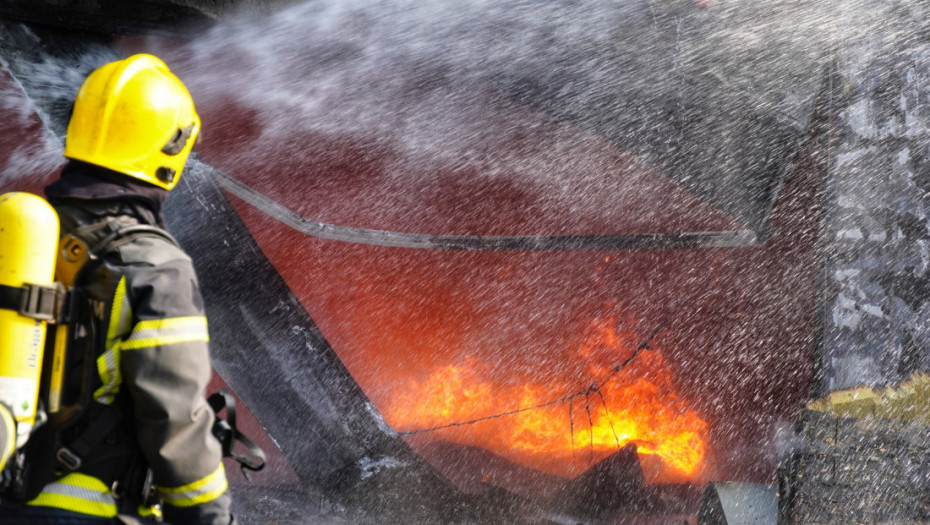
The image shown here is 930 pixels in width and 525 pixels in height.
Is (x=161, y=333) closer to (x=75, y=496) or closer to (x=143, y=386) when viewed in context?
(x=143, y=386)

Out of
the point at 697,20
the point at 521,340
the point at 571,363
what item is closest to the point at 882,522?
the point at 571,363

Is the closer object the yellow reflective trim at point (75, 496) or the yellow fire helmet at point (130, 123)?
the yellow reflective trim at point (75, 496)

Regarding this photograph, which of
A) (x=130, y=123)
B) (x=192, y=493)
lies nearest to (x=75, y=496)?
(x=192, y=493)

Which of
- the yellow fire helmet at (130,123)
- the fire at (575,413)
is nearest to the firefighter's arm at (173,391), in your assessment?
the yellow fire helmet at (130,123)

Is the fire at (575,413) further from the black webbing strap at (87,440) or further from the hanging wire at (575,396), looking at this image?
the black webbing strap at (87,440)

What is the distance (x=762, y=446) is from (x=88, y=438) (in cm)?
454

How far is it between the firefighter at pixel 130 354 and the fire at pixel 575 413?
3137 millimetres

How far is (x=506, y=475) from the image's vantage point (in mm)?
4484

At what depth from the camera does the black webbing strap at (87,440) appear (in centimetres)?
131

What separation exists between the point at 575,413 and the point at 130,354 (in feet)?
12.1

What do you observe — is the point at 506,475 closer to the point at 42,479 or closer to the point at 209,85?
the point at 209,85

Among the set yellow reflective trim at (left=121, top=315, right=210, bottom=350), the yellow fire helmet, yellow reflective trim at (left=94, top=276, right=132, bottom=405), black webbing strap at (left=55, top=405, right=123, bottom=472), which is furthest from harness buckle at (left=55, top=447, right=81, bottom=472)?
the yellow fire helmet

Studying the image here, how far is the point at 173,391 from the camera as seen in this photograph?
1.28 m

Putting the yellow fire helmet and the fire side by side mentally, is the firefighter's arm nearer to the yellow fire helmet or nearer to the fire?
the yellow fire helmet
